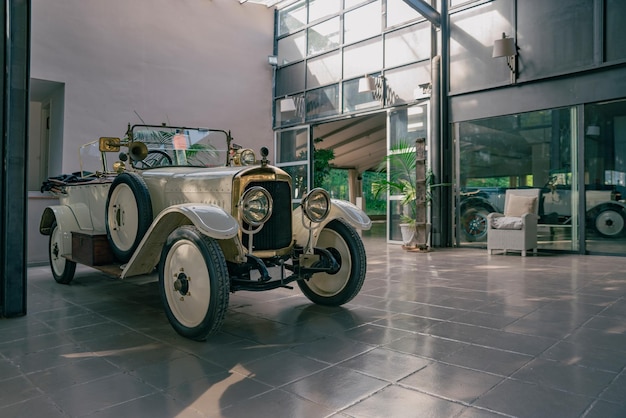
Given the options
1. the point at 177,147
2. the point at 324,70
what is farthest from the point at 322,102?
the point at 177,147

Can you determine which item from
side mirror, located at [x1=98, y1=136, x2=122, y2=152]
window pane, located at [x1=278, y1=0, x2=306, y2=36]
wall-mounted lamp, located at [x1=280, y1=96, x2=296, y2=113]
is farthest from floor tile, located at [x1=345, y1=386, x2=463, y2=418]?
window pane, located at [x1=278, y1=0, x2=306, y2=36]

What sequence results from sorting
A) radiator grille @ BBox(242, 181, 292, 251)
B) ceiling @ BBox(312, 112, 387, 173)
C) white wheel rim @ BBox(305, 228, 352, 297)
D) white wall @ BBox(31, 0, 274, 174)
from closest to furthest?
radiator grille @ BBox(242, 181, 292, 251), white wheel rim @ BBox(305, 228, 352, 297), white wall @ BBox(31, 0, 274, 174), ceiling @ BBox(312, 112, 387, 173)

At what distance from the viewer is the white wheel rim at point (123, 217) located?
3.65 metres

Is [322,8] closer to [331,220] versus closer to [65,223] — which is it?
[65,223]

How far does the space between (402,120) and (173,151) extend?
5.51 meters

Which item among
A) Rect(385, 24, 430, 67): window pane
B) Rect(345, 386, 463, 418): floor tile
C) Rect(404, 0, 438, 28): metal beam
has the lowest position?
Rect(345, 386, 463, 418): floor tile

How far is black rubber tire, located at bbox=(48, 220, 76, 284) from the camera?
464 centimetres

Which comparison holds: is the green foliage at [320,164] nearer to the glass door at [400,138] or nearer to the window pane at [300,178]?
the window pane at [300,178]

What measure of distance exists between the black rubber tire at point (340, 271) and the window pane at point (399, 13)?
637 cm

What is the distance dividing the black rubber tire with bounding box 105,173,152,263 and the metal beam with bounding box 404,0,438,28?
18.8 feet

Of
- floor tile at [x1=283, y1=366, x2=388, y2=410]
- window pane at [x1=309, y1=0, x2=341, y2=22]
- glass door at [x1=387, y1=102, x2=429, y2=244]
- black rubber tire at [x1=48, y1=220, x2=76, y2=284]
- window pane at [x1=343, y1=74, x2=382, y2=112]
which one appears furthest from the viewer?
window pane at [x1=309, y1=0, x2=341, y2=22]

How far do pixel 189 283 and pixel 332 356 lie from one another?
3.27 ft

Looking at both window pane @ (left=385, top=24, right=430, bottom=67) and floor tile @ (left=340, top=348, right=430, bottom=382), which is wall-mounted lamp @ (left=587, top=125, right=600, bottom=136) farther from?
floor tile @ (left=340, top=348, right=430, bottom=382)

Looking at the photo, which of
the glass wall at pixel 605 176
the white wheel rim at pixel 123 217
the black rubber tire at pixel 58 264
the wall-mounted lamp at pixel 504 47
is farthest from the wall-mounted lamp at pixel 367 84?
the white wheel rim at pixel 123 217
